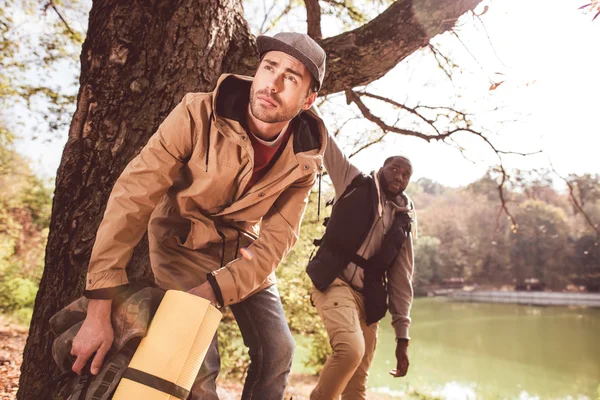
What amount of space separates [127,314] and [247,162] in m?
0.83

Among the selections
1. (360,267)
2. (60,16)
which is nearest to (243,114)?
(360,267)

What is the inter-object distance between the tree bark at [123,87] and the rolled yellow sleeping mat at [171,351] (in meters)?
1.07

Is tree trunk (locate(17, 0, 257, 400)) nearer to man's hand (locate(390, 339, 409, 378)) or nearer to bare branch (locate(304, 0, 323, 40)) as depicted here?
man's hand (locate(390, 339, 409, 378))

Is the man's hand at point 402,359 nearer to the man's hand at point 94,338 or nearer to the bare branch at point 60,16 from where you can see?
the man's hand at point 94,338

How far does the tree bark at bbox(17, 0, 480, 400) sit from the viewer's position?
2.49 metres

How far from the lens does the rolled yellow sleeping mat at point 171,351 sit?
1.43m

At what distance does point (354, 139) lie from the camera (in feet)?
23.1

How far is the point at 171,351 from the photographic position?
1.49 meters

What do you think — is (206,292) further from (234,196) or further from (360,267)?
(360,267)

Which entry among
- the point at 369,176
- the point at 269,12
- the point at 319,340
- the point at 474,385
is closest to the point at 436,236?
the point at 474,385

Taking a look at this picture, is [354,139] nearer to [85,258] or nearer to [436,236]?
[85,258]

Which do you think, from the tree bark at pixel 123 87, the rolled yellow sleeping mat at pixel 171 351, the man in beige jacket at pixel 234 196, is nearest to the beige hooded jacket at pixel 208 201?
the man in beige jacket at pixel 234 196

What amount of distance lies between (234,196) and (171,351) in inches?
32.9

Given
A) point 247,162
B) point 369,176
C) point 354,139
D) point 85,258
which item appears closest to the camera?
point 247,162
